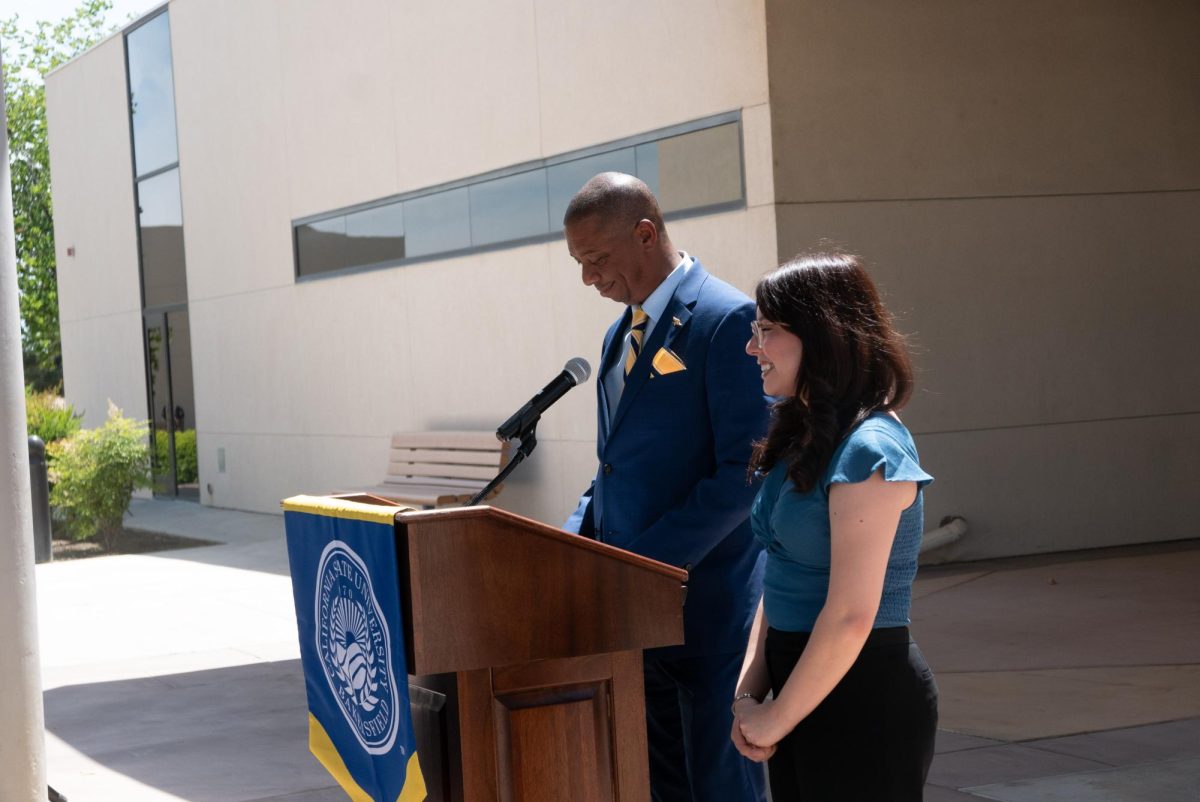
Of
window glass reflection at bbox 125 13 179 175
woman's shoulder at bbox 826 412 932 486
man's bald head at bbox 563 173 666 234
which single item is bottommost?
woman's shoulder at bbox 826 412 932 486

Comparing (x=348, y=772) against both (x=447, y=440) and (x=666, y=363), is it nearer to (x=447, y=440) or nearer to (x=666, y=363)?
(x=666, y=363)

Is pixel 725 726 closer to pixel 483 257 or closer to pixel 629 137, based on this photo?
pixel 629 137

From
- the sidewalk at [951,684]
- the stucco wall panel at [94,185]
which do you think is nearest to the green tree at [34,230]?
the stucco wall panel at [94,185]

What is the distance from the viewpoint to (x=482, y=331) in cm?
1320

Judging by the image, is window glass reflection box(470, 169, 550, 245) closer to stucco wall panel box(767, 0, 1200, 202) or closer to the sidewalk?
stucco wall panel box(767, 0, 1200, 202)

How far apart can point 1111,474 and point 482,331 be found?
5.39 meters

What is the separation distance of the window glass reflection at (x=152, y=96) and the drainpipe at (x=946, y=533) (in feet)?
39.6

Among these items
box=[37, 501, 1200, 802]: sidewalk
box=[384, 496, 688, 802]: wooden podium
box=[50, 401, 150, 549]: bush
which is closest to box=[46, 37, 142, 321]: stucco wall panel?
box=[50, 401, 150, 549]: bush

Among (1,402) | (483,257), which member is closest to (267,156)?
(483,257)

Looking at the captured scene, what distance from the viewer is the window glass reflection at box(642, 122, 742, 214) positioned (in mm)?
10258

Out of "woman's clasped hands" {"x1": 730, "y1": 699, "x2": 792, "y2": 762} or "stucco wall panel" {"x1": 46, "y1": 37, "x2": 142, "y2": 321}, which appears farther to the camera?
"stucco wall panel" {"x1": 46, "y1": 37, "x2": 142, "y2": 321}

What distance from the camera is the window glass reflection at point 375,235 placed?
47.6 ft

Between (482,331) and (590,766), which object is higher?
(482,331)

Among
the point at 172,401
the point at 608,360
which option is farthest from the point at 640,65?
the point at 172,401
